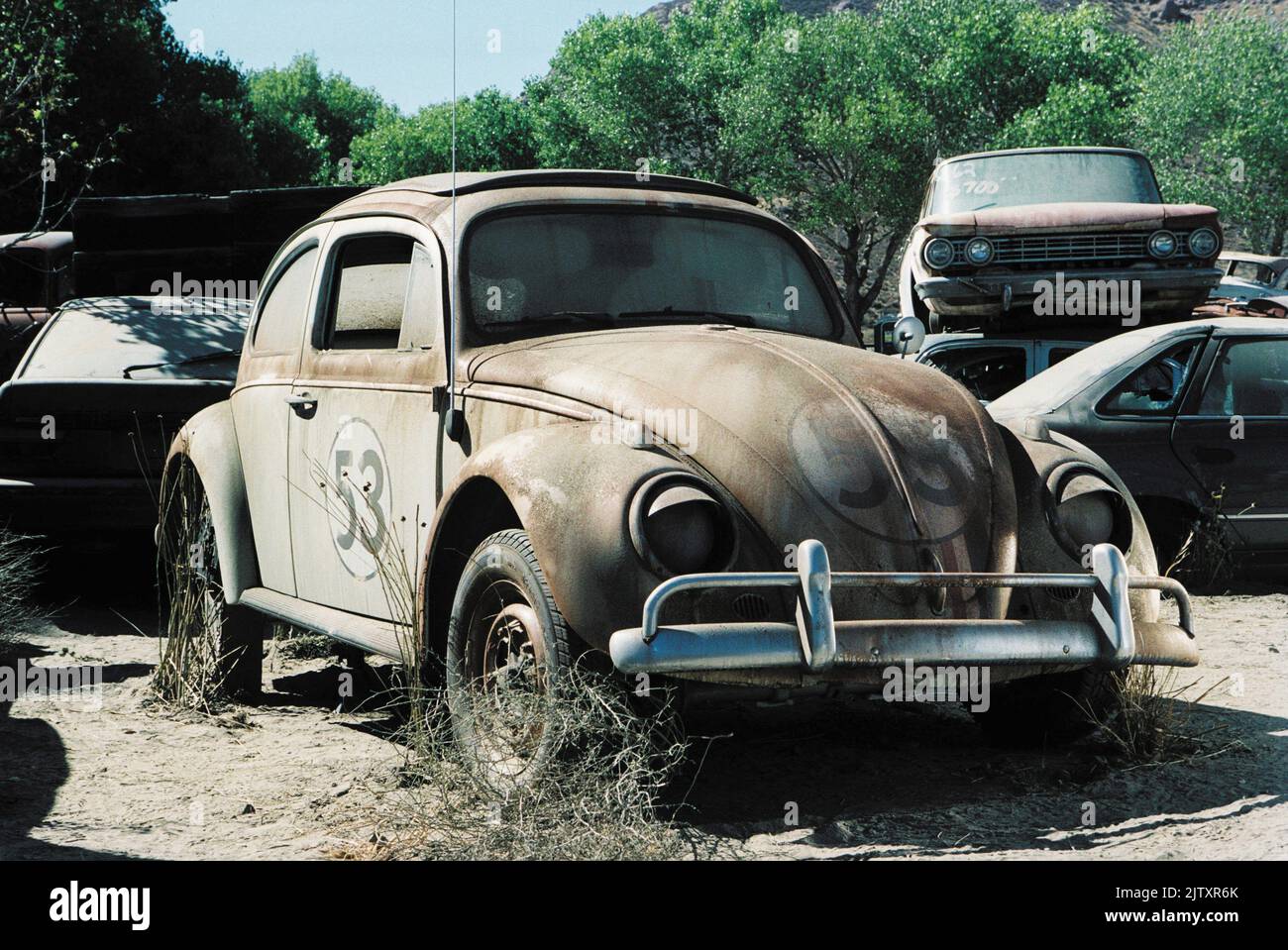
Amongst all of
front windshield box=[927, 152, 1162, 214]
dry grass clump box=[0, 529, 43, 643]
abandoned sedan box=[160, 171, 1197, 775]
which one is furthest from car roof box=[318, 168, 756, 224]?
front windshield box=[927, 152, 1162, 214]

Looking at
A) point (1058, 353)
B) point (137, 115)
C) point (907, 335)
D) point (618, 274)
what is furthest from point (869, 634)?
point (137, 115)

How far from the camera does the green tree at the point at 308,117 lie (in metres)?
43.9

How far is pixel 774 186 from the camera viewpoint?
4250 centimetres

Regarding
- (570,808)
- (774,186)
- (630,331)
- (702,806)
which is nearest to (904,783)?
(702,806)

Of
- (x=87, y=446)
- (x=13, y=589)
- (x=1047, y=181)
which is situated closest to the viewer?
(x=13, y=589)

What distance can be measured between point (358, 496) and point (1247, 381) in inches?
208

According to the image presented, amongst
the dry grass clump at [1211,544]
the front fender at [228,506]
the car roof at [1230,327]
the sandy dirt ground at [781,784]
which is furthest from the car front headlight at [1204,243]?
the front fender at [228,506]

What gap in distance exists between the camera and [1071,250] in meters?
10.7

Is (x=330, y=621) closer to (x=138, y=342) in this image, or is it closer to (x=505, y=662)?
(x=505, y=662)

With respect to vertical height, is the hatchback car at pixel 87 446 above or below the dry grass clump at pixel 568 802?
above

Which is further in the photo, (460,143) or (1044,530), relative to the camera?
(460,143)

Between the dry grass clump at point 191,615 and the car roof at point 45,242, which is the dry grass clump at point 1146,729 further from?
the car roof at point 45,242

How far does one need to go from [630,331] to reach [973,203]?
792 centimetres

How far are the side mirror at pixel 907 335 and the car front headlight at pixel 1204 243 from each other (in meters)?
5.80
